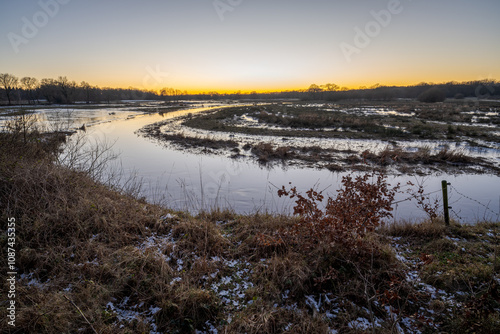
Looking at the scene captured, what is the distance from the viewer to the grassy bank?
3.50 m

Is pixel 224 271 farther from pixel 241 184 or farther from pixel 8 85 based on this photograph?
pixel 8 85

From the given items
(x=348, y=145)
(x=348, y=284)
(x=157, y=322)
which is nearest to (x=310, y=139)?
(x=348, y=145)

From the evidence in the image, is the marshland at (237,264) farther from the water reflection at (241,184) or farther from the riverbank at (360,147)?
the riverbank at (360,147)

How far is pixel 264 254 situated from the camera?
5359 millimetres

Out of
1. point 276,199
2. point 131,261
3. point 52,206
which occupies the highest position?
point 52,206

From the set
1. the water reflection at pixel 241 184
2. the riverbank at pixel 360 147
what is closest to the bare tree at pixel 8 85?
the water reflection at pixel 241 184

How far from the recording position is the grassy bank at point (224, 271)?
350 centimetres

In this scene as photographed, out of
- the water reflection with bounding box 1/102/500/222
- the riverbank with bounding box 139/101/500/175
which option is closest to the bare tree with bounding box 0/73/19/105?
the water reflection with bounding box 1/102/500/222

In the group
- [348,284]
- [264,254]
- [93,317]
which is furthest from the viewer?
[264,254]

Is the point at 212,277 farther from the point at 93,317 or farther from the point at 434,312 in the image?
the point at 434,312

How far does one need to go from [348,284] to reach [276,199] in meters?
5.92

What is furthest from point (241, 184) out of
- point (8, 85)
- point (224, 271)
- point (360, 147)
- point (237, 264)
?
point (8, 85)

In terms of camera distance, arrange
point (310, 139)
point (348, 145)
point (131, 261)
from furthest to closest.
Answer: point (310, 139) → point (348, 145) → point (131, 261)

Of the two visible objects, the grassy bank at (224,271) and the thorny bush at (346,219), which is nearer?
the grassy bank at (224,271)
